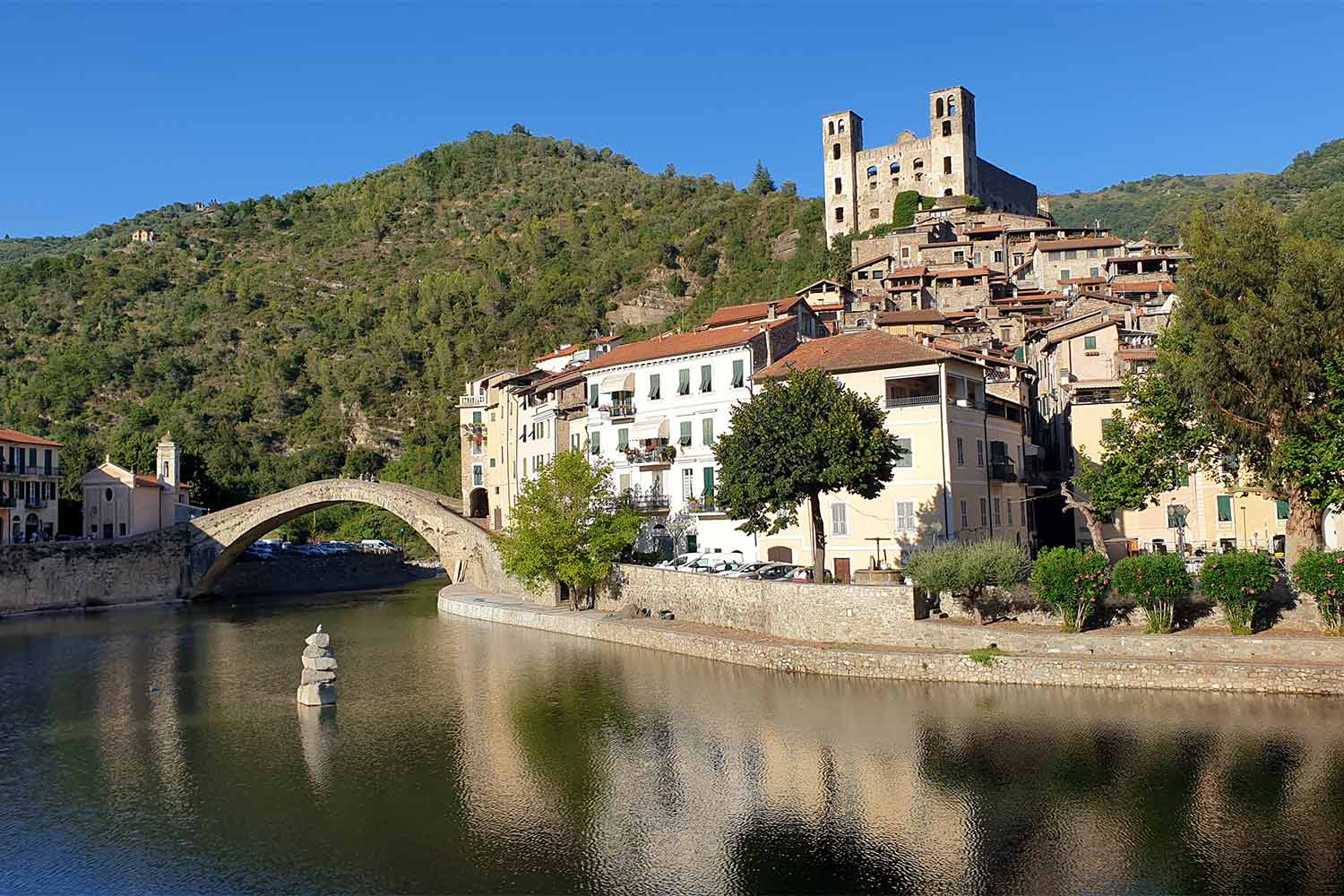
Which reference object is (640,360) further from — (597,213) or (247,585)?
(597,213)

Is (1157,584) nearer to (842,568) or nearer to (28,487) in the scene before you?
(842,568)

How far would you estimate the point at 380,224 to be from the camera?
131m

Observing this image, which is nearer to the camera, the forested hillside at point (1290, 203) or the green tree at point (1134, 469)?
the green tree at point (1134, 469)

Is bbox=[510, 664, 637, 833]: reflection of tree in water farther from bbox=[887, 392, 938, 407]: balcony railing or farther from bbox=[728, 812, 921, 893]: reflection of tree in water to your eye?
bbox=[887, 392, 938, 407]: balcony railing

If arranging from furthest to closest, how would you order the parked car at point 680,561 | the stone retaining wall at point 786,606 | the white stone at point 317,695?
the parked car at point 680,561
the stone retaining wall at point 786,606
the white stone at point 317,695

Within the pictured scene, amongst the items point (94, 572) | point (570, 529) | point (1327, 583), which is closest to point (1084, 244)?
point (570, 529)

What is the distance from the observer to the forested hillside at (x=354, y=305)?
8781 centimetres

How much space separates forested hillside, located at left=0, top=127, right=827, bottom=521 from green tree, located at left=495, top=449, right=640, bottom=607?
3751cm

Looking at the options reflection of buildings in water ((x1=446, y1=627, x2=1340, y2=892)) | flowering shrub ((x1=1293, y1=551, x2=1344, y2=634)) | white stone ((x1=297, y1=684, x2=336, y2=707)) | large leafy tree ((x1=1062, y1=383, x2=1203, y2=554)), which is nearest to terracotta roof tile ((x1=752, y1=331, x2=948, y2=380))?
large leafy tree ((x1=1062, y1=383, x2=1203, y2=554))

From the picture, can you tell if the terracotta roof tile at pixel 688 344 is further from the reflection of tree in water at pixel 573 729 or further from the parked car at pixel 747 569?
the reflection of tree in water at pixel 573 729

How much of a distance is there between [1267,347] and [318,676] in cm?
2538

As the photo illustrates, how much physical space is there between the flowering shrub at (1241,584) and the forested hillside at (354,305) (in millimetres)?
61599

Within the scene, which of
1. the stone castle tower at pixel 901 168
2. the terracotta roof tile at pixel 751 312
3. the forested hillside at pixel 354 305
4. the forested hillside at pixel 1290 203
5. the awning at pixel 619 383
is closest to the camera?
the awning at pixel 619 383

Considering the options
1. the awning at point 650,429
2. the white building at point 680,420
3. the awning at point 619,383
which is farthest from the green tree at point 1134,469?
the awning at point 619,383
